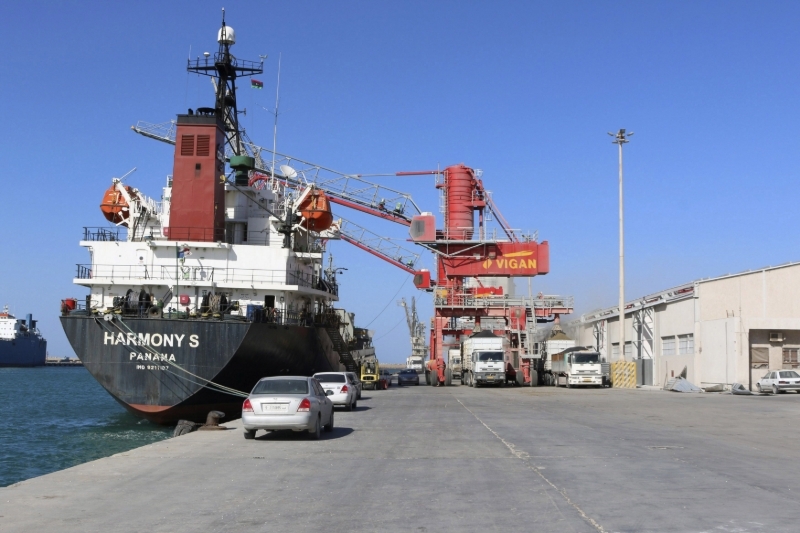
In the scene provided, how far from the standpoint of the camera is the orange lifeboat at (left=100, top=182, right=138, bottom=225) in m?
35.2

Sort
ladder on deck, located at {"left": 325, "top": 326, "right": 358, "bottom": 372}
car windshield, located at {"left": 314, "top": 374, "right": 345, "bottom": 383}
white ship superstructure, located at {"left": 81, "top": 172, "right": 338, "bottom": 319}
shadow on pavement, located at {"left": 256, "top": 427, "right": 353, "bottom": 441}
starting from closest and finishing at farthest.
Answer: shadow on pavement, located at {"left": 256, "top": 427, "right": 353, "bottom": 441}, car windshield, located at {"left": 314, "top": 374, "right": 345, "bottom": 383}, white ship superstructure, located at {"left": 81, "top": 172, "right": 338, "bottom": 319}, ladder on deck, located at {"left": 325, "top": 326, "right": 358, "bottom": 372}

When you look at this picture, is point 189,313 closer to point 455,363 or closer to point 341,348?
point 341,348

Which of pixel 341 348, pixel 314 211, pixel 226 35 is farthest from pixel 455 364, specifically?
pixel 226 35

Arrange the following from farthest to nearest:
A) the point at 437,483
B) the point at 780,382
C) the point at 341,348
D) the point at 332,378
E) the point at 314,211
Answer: the point at 341,348 < the point at 780,382 < the point at 314,211 < the point at 332,378 < the point at 437,483

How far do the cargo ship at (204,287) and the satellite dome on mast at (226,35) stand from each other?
0.17 feet

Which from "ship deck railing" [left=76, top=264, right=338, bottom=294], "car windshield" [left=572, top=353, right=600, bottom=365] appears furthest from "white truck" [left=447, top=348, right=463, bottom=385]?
"ship deck railing" [left=76, top=264, right=338, bottom=294]

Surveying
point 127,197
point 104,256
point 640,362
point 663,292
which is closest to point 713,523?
point 104,256

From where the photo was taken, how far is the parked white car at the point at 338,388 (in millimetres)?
26141

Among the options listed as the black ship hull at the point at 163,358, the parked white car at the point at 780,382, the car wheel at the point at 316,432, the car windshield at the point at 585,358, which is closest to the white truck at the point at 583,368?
the car windshield at the point at 585,358

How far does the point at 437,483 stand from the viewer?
1104 centimetres

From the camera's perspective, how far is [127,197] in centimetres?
3488

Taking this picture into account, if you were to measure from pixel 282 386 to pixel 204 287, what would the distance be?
1486 cm

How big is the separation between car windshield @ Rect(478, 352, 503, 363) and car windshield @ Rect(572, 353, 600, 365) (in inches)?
169

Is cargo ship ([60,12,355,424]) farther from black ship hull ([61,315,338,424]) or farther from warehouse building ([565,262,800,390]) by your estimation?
warehouse building ([565,262,800,390])
